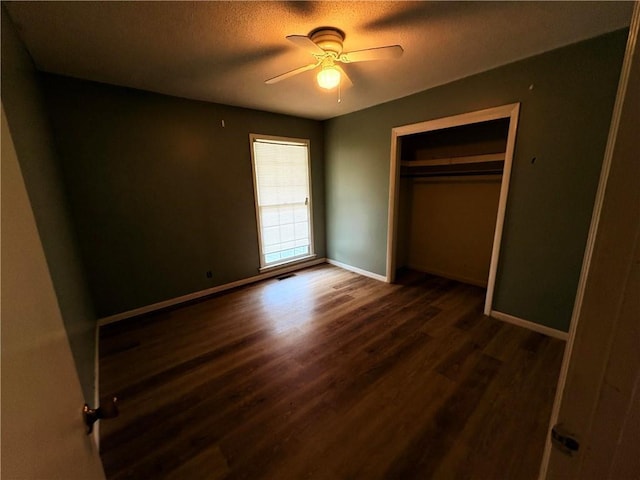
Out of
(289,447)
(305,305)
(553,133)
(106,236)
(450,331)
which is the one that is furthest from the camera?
(305,305)

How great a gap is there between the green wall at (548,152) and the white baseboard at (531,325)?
0.14 feet

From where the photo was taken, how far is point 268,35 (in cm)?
174

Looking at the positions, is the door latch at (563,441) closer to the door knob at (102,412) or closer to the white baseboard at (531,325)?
the door knob at (102,412)

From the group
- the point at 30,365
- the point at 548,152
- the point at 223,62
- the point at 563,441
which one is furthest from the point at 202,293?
the point at 548,152

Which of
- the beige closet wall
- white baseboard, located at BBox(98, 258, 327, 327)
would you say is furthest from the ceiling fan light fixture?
white baseboard, located at BBox(98, 258, 327, 327)

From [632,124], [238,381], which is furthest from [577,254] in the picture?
[238,381]

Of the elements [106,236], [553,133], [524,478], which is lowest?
[524,478]

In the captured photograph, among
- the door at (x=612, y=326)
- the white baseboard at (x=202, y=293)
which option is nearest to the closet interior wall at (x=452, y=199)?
the white baseboard at (x=202, y=293)

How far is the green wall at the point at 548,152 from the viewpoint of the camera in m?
1.90

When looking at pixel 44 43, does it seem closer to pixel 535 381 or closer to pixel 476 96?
pixel 476 96

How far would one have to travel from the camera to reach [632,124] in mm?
424

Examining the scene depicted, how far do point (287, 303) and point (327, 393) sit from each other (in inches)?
55.6

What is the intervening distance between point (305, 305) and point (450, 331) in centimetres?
153

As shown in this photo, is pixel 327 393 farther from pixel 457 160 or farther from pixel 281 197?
pixel 457 160
